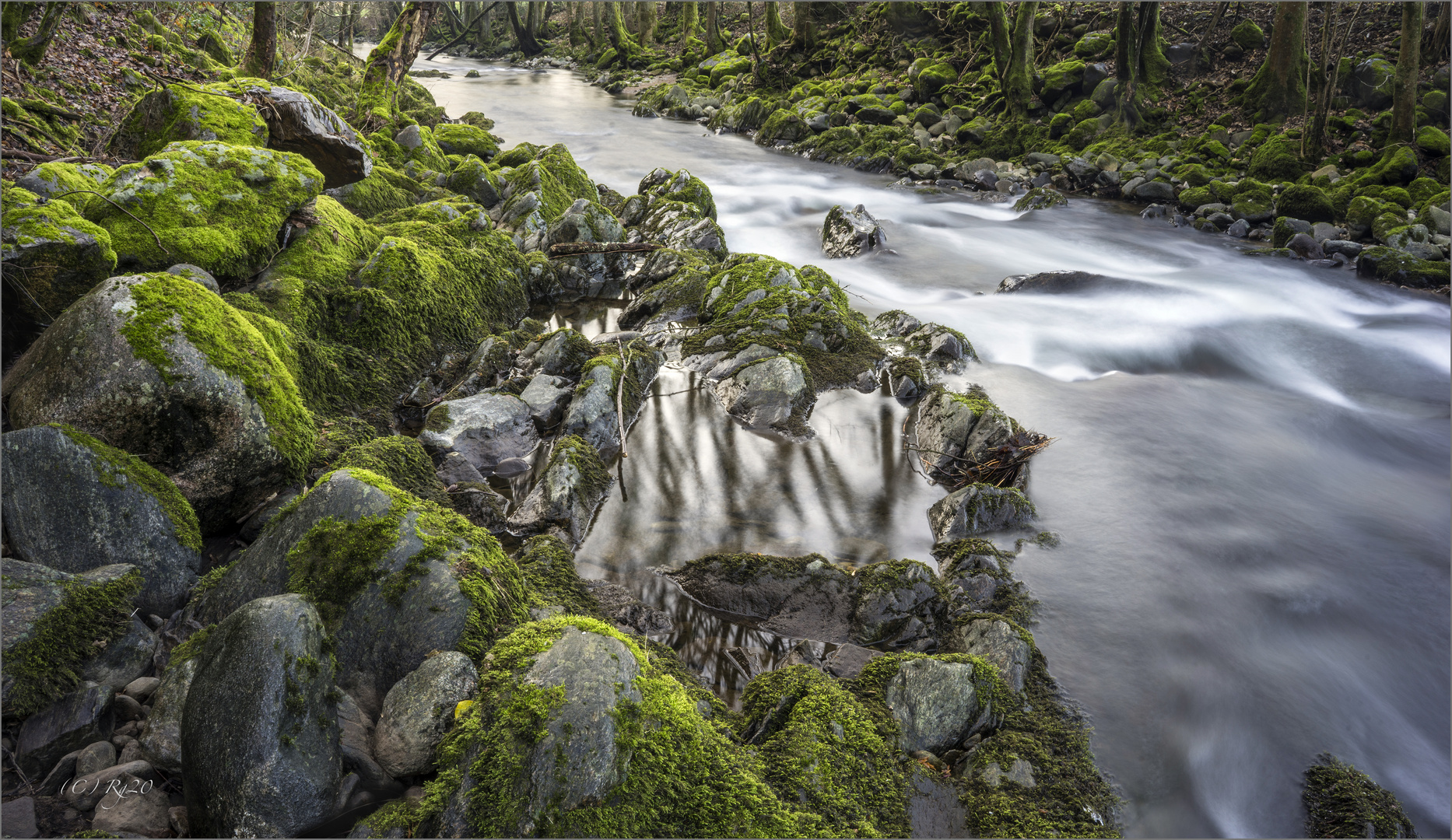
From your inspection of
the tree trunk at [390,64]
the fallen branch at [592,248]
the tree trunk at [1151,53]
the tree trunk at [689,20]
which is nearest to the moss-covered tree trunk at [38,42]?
the tree trunk at [390,64]

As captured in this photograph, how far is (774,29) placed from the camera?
2756cm

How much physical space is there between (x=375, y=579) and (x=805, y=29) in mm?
28386

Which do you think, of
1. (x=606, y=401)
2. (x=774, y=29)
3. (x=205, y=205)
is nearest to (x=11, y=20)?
(x=205, y=205)

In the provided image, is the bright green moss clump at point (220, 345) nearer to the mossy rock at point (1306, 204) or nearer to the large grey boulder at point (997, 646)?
the large grey boulder at point (997, 646)

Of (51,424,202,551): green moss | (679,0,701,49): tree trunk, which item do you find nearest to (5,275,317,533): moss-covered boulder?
(51,424,202,551): green moss

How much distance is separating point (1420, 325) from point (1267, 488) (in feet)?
19.5

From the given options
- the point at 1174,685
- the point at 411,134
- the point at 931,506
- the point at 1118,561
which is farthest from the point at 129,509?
the point at 411,134

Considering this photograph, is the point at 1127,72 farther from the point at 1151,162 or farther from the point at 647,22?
the point at 647,22

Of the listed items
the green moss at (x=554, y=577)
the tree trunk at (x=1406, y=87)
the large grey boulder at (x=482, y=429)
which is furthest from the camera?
the tree trunk at (x=1406, y=87)

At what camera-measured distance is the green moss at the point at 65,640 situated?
286 cm

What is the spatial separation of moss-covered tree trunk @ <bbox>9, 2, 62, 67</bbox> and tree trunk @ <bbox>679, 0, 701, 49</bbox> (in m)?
33.0

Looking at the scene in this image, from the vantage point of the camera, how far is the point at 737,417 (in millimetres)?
6859

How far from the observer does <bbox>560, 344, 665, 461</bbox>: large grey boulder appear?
6227 mm

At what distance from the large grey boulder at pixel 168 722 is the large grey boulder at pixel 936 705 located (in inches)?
118
